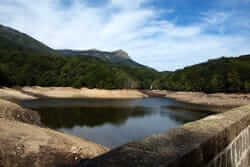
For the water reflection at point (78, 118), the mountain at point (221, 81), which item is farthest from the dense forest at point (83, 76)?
the water reflection at point (78, 118)

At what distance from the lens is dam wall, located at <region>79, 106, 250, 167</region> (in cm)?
148

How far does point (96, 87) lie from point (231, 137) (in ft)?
192

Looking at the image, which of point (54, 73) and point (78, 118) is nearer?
point (78, 118)

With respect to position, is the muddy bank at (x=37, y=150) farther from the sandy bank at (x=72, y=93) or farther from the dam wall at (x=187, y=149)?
the sandy bank at (x=72, y=93)

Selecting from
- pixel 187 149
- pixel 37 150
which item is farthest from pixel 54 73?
pixel 187 149

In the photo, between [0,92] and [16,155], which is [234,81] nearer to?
[16,155]

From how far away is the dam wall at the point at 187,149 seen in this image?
1481 mm

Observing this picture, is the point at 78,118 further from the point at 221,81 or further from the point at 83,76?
the point at 221,81

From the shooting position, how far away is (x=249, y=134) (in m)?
3.26

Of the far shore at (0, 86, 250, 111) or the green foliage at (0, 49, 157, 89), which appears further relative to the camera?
the green foliage at (0, 49, 157, 89)

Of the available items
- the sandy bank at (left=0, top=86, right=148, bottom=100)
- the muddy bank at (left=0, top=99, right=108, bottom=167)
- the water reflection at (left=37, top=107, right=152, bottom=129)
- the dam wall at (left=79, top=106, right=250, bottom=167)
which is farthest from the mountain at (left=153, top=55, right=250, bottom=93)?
the dam wall at (left=79, top=106, right=250, bottom=167)

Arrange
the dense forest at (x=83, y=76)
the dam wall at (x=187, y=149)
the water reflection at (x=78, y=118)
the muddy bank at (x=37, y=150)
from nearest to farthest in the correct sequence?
the dam wall at (x=187, y=149)
the muddy bank at (x=37, y=150)
the water reflection at (x=78, y=118)
the dense forest at (x=83, y=76)

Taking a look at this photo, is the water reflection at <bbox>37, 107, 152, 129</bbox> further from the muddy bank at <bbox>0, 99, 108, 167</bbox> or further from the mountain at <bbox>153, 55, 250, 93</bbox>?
the mountain at <bbox>153, 55, 250, 93</bbox>

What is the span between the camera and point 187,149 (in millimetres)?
1652
